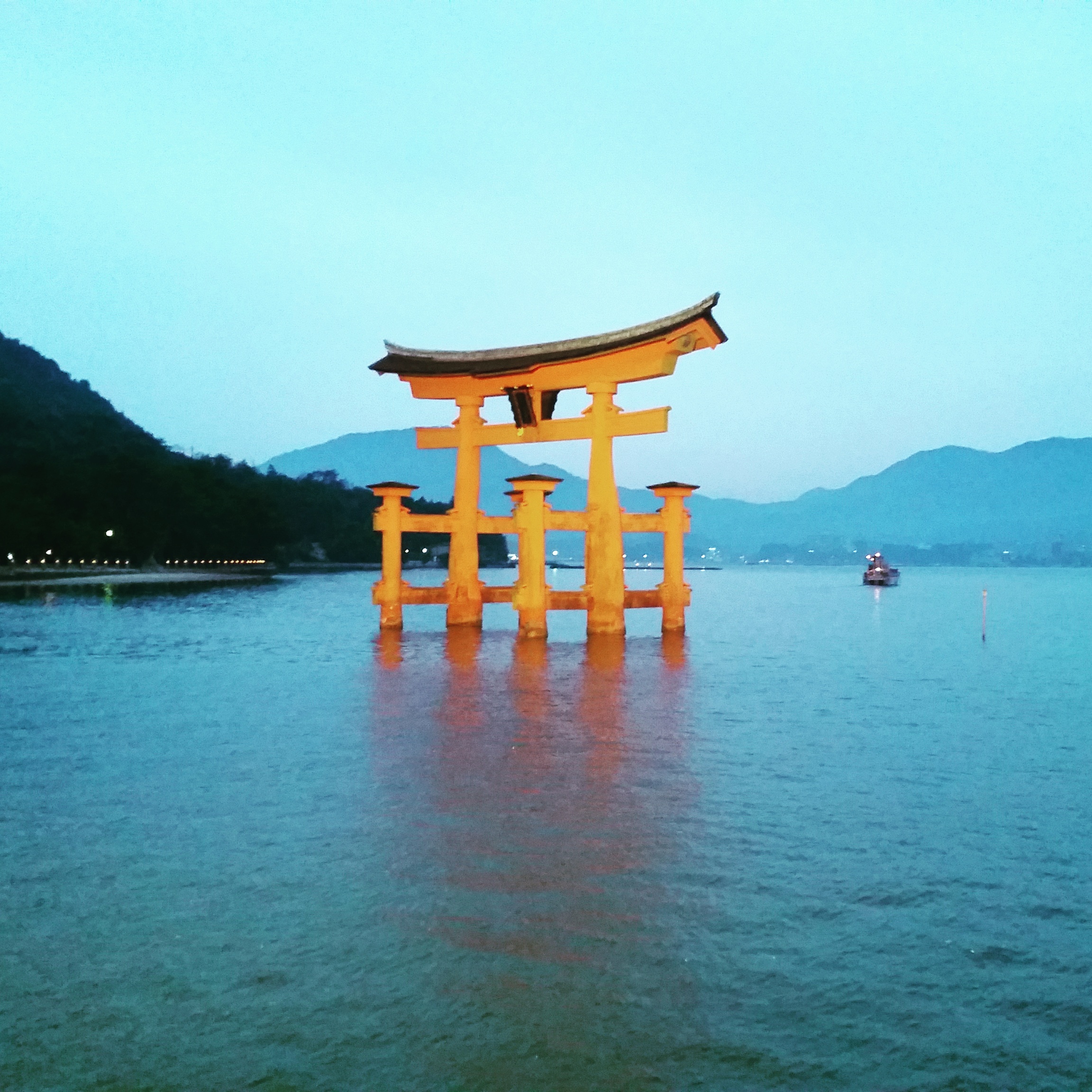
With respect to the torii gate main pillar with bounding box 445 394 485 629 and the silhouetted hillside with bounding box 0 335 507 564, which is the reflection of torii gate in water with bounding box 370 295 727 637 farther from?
the silhouetted hillside with bounding box 0 335 507 564

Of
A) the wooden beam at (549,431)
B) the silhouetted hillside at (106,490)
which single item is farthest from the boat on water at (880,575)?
the wooden beam at (549,431)

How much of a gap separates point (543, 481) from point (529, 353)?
128 inches

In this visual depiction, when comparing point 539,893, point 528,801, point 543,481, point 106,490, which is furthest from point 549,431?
point 106,490

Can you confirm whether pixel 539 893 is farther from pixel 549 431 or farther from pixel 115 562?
pixel 115 562

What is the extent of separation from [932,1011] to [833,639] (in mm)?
27183

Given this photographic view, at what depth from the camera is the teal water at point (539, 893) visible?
15.5 ft

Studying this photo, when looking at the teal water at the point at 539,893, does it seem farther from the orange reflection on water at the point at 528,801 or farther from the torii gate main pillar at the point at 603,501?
the torii gate main pillar at the point at 603,501

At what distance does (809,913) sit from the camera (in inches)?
255

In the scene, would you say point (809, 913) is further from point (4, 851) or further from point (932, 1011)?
point (4, 851)

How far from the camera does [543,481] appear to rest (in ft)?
80.3

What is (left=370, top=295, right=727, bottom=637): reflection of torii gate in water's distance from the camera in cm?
2327

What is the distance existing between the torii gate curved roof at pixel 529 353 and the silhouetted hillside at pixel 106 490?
42041 millimetres

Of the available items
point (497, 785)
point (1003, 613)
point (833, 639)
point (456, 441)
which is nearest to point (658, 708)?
point (497, 785)

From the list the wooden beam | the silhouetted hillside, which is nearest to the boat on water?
the silhouetted hillside
